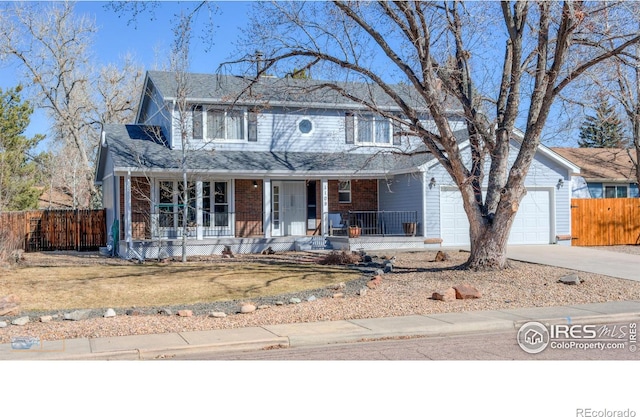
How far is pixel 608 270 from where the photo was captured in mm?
17125

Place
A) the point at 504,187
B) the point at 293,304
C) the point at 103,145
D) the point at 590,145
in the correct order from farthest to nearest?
1. the point at 590,145
2. the point at 103,145
3. the point at 504,187
4. the point at 293,304

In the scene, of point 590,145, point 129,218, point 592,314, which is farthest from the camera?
point 590,145

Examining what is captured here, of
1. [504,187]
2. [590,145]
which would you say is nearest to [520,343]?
[504,187]

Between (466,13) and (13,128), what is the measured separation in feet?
87.4

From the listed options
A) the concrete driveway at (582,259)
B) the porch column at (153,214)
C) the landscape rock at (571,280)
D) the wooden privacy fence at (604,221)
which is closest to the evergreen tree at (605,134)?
the wooden privacy fence at (604,221)

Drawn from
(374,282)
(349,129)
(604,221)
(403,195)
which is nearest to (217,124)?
(349,129)

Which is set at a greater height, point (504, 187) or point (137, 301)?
point (504, 187)

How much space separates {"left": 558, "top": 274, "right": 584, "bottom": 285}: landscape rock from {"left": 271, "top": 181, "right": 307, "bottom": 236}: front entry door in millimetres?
12936

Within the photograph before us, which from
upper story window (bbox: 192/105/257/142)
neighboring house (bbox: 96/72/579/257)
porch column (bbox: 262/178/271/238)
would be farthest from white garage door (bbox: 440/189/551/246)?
upper story window (bbox: 192/105/257/142)

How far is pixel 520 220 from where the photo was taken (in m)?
24.7

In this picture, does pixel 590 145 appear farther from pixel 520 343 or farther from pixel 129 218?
pixel 520 343

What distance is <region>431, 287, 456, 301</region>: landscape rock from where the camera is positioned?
12.8m

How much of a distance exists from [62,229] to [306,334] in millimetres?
21847

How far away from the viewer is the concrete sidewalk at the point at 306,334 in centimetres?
880
